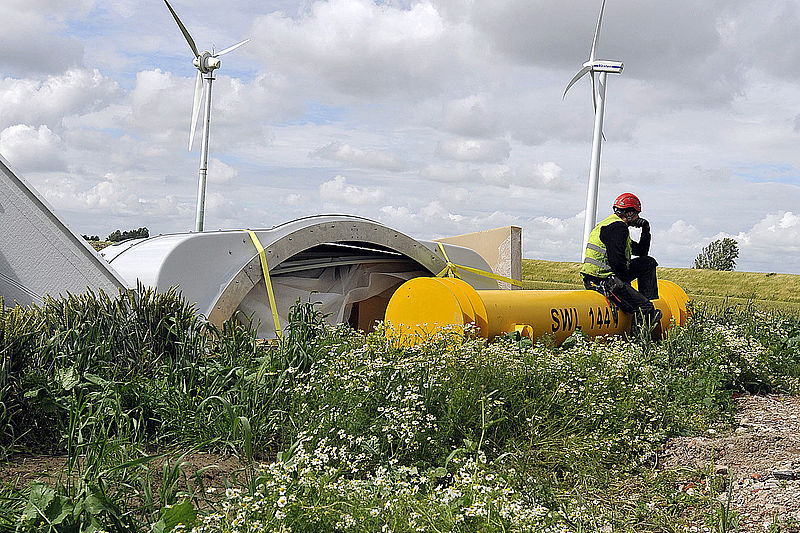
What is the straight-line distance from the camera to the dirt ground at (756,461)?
4.02 metres

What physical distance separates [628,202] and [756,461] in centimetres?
505

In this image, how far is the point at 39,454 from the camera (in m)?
4.58

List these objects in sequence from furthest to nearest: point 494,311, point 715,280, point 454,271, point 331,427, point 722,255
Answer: point 722,255 < point 715,280 < point 454,271 < point 494,311 < point 331,427

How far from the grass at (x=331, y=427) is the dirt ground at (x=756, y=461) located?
16 cm

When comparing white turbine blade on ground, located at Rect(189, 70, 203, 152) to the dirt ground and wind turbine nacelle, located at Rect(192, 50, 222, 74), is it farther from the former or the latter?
the dirt ground

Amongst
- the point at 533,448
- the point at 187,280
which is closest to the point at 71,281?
the point at 187,280

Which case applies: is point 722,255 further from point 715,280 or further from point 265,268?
point 265,268

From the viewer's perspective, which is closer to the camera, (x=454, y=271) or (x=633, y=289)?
(x=633, y=289)

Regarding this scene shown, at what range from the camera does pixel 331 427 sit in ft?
15.1

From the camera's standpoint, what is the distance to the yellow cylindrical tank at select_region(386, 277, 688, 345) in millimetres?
7750

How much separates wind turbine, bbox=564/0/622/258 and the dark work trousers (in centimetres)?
910

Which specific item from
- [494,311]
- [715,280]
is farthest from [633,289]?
[715,280]

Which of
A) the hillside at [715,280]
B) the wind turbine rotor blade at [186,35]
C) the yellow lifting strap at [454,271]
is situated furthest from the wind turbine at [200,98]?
the hillside at [715,280]

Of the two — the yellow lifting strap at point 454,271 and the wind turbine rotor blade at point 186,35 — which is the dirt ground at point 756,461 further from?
the wind turbine rotor blade at point 186,35
